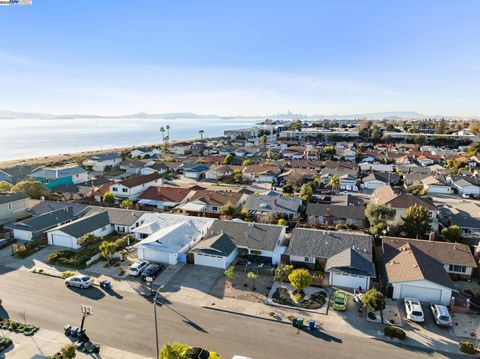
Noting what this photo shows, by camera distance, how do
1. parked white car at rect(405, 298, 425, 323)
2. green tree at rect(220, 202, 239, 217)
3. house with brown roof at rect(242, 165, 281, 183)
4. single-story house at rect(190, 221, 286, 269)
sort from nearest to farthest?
parked white car at rect(405, 298, 425, 323), single-story house at rect(190, 221, 286, 269), green tree at rect(220, 202, 239, 217), house with brown roof at rect(242, 165, 281, 183)

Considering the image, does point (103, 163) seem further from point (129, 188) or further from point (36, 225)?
point (36, 225)

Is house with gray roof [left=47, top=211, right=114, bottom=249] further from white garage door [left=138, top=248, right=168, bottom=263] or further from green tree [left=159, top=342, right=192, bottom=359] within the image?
green tree [left=159, top=342, right=192, bottom=359]

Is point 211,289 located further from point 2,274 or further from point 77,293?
point 2,274

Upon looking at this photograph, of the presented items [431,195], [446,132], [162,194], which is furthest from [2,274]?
[446,132]

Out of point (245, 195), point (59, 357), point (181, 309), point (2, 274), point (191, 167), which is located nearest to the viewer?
point (59, 357)

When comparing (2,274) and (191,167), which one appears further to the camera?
(191,167)

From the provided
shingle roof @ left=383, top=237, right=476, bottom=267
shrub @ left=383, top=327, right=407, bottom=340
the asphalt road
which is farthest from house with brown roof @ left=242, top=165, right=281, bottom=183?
shrub @ left=383, top=327, right=407, bottom=340

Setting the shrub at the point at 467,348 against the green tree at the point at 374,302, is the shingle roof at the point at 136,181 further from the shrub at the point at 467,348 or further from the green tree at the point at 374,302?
the shrub at the point at 467,348
